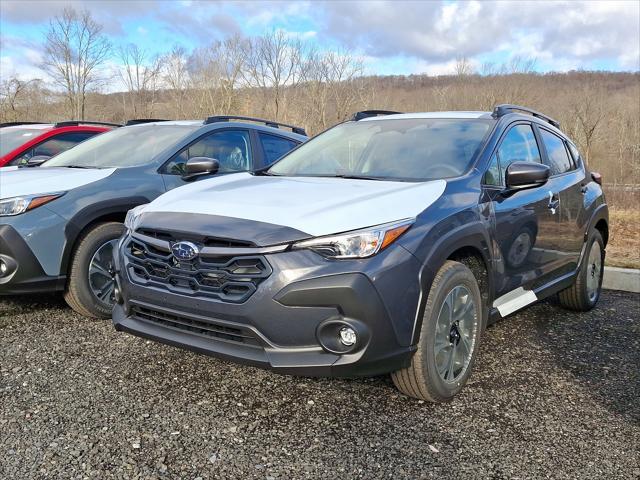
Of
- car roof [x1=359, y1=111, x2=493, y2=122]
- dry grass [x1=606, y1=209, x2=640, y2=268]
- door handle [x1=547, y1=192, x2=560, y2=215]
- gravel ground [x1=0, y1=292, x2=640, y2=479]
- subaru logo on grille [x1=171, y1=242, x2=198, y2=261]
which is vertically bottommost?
gravel ground [x1=0, y1=292, x2=640, y2=479]

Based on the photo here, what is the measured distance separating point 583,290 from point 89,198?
4.06 meters

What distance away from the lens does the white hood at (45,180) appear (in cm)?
407

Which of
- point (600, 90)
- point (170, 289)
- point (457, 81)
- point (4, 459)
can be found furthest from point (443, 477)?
point (600, 90)

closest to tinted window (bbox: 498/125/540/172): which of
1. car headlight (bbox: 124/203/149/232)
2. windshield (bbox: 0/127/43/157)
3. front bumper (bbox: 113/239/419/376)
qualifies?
front bumper (bbox: 113/239/419/376)

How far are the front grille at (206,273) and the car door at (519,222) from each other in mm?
1561

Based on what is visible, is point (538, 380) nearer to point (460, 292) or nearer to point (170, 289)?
point (460, 292)

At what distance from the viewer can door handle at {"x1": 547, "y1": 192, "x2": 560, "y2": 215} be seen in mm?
4090

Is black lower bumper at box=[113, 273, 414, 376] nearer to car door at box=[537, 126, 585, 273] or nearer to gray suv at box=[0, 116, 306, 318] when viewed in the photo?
gray suv at box=[0, 116, 306, 318]

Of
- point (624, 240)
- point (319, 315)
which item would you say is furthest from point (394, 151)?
point (624, 240)

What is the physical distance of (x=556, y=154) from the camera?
4641mm

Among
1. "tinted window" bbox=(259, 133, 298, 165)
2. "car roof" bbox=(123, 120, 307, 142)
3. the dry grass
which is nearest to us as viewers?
"car roof" bbox=(123, 120, 307, 142)

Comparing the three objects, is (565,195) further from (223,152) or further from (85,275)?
(85,275)

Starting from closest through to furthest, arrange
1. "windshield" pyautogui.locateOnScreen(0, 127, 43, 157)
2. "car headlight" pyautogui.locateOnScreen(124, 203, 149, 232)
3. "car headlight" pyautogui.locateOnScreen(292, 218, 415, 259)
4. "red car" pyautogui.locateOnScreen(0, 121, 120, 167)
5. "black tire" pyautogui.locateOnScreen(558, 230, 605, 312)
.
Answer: "car headlight" pyautogui.locateOnScreen(292, 218, 415, 259) < "car headlight" pyautogui.locateOnScreen(124, 203, 149, 232) < "black tire" pyautogui.locateOnScreen(558, 230, 605, 312) < "red car" pyautogui.locateOnScreen(0, 121, 120, 167) < "windshield" pyautogui.locateOnScreen(0, 127, 43, 157)

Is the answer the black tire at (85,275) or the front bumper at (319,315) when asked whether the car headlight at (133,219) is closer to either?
the front bumper at (319,315)
